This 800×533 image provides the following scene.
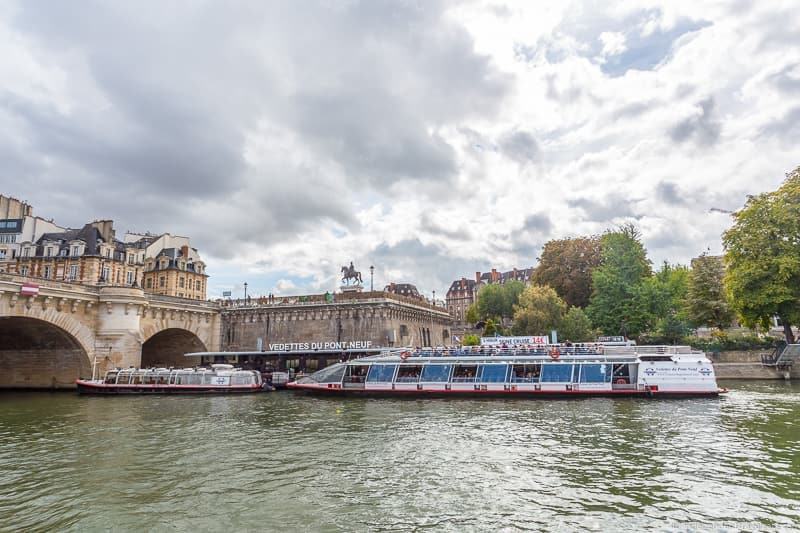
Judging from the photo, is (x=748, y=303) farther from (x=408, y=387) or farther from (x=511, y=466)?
(x=511, y=466)

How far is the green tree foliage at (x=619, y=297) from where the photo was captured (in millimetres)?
53531

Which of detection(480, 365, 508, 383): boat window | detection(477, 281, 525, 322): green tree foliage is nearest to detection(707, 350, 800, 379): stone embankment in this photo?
detection(480, 365, 508, 383): boat window

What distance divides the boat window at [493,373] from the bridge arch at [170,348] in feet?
112

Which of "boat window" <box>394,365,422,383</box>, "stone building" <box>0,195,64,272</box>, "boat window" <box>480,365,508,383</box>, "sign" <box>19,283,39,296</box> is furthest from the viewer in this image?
"stone building" <box>0,195,64,272</box>

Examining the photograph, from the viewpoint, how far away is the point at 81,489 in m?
13.9

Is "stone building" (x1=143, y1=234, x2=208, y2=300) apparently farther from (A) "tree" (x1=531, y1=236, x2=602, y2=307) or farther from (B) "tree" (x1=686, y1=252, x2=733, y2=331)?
(B) "tree" (x1=686, y1=252, x2=733, y2=331)

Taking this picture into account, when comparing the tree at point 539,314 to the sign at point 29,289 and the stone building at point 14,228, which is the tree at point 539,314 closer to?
the sign at point 29,289

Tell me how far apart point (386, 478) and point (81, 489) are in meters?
8.55

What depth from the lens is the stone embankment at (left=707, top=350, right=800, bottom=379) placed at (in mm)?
44625

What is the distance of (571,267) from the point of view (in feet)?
219

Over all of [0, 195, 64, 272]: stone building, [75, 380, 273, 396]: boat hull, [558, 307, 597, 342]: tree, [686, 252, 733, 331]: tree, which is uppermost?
[0, 195, 64, 272]: stone building

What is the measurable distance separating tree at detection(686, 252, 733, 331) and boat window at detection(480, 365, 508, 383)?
2991cm

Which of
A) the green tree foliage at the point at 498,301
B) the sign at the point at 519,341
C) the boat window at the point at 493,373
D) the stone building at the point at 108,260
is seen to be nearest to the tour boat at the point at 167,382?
the boat window at the point at 493,373

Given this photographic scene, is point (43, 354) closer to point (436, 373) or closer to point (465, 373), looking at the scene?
point (436, 373)
